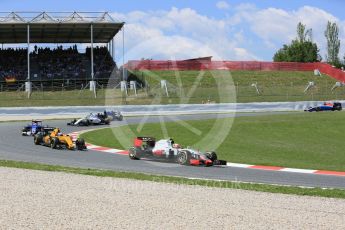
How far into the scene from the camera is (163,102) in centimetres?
4050

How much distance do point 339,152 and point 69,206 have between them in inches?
496

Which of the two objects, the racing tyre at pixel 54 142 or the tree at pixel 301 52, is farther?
the tree at pixel 301 52

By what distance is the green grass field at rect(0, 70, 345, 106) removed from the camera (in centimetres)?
4019

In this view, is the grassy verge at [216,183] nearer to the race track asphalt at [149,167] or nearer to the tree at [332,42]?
the race track asphalt at [149,167]

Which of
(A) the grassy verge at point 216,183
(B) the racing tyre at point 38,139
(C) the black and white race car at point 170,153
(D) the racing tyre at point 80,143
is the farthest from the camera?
(B) the racing tyre at point 38,139

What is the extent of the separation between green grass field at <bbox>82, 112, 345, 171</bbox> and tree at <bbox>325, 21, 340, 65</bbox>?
8455 cm

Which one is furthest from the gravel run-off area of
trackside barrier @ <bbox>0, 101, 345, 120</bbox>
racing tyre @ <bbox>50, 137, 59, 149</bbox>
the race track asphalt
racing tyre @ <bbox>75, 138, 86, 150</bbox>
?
trackside barrier @ <bbox>0, 101, 345, 120</bbox>

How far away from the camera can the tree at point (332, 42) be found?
109000 mm

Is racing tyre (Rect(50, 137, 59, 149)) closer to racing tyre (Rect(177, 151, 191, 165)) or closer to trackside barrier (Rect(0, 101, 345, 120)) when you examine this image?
racing tyre (Rect(177, 151, 191, 165))

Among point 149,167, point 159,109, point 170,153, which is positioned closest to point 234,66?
point 159,109

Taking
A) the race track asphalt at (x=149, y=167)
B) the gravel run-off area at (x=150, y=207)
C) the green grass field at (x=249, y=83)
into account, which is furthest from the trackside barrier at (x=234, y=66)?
the gravel run-off area at (x=150, y=207)

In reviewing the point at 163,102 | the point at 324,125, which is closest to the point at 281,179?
the point at 324,125

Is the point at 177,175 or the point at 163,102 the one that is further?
the point at 163,102

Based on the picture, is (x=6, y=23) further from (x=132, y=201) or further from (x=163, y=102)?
(x=132, y=201)
